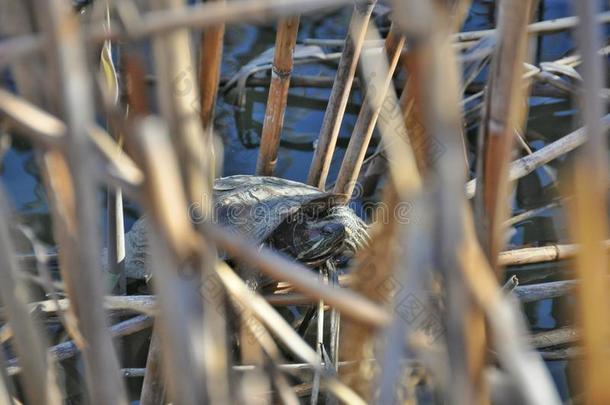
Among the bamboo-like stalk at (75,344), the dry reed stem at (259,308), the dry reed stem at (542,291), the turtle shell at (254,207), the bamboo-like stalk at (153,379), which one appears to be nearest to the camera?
the dry reed stem at (259,308)

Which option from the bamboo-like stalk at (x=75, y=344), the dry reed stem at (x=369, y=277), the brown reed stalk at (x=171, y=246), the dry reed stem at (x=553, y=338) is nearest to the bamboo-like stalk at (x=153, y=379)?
the bamboo-like stalk at (x=75, y=344)

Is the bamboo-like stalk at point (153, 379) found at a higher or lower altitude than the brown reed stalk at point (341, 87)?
lower

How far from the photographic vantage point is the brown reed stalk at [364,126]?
1807 mm

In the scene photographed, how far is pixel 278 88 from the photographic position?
2.05 metres

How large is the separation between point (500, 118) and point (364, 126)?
4.09 ft

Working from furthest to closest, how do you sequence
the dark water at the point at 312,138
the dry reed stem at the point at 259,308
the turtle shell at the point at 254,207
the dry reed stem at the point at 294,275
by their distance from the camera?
1. the dark water at the point at 312,138
2. the turtle shell at the point at 254,207
3. the dry reed stem at the point at 259,308
4. the dry reed stem at the point at 294,275

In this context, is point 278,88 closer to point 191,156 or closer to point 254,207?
point 254,207

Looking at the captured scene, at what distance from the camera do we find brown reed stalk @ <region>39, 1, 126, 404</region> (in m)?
0.61

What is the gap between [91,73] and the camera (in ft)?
2.31

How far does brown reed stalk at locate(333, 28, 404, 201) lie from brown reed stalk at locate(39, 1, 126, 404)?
0.97m

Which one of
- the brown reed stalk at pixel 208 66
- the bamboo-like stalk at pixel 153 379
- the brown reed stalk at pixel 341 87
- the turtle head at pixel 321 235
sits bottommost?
the bamboo-like stalk at pixel 153 379

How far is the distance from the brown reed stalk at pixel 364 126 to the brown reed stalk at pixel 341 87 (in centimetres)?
7

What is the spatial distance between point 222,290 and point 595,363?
41 centimetres

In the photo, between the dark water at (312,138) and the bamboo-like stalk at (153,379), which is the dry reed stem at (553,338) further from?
the bamboo-like stalk at (153,379)
